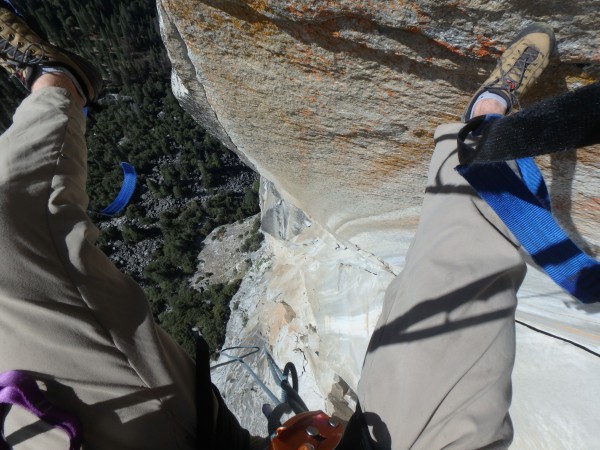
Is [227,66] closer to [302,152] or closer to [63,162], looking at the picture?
[302,152]

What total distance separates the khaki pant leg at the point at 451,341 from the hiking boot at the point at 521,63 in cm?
33

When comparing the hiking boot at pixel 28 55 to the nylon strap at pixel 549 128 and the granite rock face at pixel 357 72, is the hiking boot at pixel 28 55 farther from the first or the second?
the nylon strap at pixel 549 128

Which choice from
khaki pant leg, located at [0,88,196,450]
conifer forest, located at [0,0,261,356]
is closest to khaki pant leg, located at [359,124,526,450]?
khaki pant leg, located at [0,88,196,450]

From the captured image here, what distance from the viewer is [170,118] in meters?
27.5

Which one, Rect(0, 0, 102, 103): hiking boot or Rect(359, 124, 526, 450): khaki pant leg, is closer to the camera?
Rect(359, 124, 526, 450): khaki pant leg

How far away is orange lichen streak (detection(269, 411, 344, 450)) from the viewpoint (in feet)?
3.67

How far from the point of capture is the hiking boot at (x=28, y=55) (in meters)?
1.72

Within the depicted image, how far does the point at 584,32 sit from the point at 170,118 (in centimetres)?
2881

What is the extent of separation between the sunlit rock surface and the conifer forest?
1360 centimetres

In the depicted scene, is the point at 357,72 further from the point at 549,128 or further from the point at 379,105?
the point at 549,128

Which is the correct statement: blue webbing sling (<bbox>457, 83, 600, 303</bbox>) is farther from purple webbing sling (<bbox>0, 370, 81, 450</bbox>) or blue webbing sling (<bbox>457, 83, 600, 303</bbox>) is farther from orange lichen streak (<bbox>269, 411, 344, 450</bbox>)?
purple webbing sling (<bbox>0, 370, 81, 450</bbox>)

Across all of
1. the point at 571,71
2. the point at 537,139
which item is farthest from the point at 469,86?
the point at 537,139

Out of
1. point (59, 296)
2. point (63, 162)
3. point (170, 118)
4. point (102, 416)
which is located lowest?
point (170, 118)

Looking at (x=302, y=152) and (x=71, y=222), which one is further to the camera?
(x=302, y=152)
